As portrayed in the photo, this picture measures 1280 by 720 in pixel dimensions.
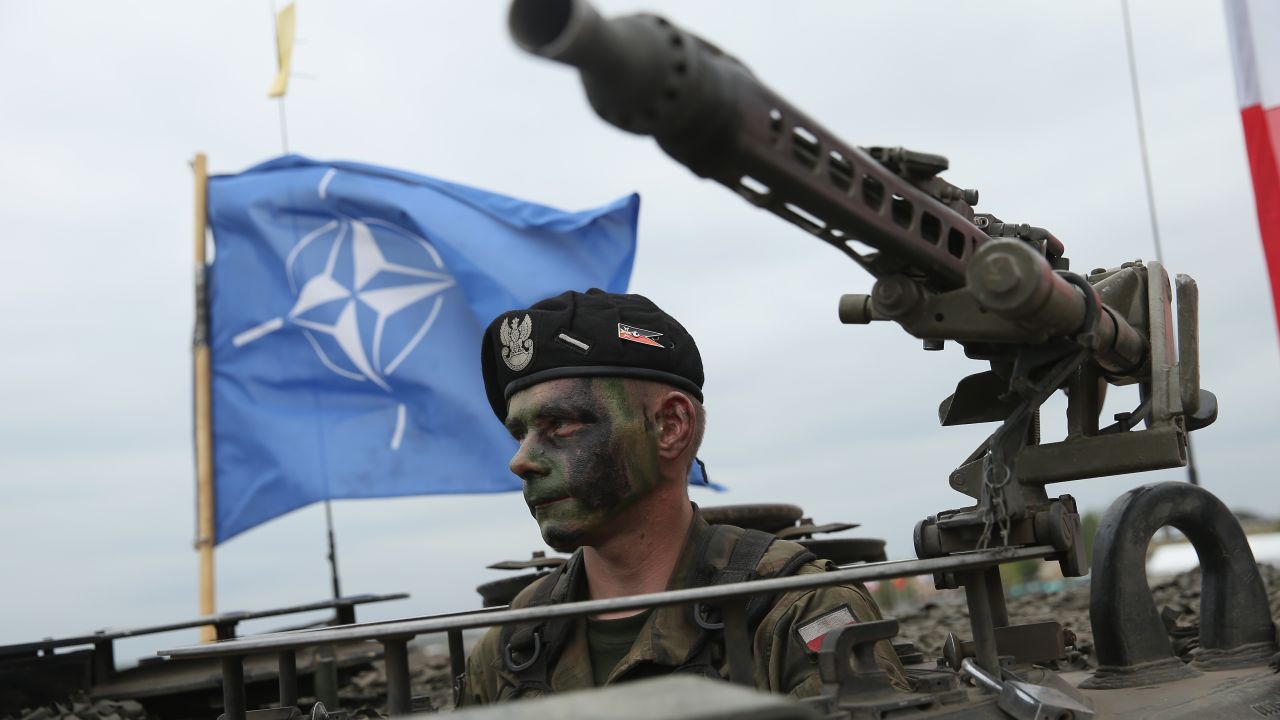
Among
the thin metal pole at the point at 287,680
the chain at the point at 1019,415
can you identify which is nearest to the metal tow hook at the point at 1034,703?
the chain at the point at 1019,415

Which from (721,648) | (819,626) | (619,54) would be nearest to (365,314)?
(721,648)

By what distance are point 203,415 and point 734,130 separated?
993cm

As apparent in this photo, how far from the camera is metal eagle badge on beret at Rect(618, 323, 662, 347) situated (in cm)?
454

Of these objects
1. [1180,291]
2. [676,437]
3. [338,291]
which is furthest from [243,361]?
[1180,291]

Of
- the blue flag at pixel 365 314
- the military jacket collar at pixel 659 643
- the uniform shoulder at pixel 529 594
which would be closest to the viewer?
the military jacket collar at pixel 659 643

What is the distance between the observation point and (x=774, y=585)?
3047mm

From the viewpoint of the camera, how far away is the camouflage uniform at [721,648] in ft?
13.0

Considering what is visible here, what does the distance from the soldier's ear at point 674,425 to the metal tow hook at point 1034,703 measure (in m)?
1.43

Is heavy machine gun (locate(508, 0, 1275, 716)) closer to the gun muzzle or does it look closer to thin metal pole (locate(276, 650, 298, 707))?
the gun muzzle

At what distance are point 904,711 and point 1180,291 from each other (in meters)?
2.20

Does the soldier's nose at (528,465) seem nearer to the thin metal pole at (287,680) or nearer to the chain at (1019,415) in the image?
the thin metal pole at (287,680)

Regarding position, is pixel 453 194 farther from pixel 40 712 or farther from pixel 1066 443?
pixel 1066 443

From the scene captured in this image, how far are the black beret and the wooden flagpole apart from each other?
7.30 metres

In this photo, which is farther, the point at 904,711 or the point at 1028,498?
the point at 1028,498
